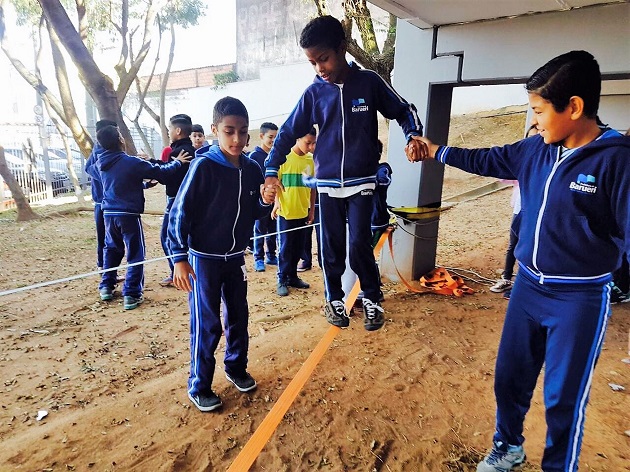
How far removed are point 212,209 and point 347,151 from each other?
87 cm

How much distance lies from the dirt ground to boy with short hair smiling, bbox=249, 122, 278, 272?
3.66 ft

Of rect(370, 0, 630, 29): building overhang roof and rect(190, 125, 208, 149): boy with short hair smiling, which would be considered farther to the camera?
rect(190, 125, 208, 149): boy with short hair smiling

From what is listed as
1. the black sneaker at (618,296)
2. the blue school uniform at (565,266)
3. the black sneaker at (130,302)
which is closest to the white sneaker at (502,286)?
the black sneaker at (618,296)

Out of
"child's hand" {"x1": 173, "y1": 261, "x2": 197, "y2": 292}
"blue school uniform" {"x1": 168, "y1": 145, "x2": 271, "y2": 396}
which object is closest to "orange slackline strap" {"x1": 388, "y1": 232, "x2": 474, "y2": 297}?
"blue school uniform" {"x1": 168, "y1": 145, "x2": 271, "y2": 396}

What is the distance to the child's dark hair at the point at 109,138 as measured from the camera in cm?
455

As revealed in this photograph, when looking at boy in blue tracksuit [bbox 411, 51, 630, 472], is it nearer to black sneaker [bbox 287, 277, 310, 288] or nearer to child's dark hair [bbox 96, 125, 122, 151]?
black sneaker [bbox 287, 277, 310, 288]

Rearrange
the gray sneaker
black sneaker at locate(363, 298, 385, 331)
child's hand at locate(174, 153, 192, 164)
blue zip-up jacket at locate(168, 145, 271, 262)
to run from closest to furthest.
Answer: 1. the gray sneaker
2. blue zip-up jacket at locate(168, 145, 271, 262)
3. black sneaker at locate(363, 298, 385, 331)
4. child's hand at locate(174, 153, 192, 164)

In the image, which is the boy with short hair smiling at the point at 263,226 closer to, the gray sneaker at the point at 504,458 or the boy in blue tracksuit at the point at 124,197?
the boy in blue tracksuit at the point at 124,197

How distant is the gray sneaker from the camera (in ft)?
6.91

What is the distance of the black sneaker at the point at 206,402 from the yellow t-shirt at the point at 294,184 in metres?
2.70

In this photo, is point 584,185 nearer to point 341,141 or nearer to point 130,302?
point 341,141

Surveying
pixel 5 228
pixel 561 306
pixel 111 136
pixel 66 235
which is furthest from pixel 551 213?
pixel 5 228

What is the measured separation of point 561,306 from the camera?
5.64 feet

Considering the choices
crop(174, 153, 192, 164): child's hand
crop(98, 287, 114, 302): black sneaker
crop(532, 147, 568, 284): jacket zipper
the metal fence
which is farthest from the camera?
the metal fence
